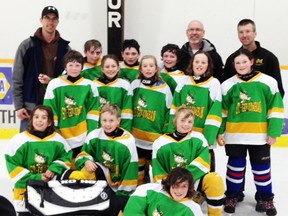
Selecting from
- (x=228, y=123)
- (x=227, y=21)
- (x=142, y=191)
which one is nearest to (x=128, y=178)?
(x=142, y=191)

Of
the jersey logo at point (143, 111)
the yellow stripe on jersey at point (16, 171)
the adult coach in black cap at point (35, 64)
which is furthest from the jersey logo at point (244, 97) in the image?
the yellow stripe on jersey at point (16, 171)

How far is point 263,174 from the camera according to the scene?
300 cm

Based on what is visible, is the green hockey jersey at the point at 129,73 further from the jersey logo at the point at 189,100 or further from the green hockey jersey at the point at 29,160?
the green hockey jersey at the point at 29,160

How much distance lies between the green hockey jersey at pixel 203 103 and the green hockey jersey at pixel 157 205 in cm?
66

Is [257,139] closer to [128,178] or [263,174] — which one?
[263,174]

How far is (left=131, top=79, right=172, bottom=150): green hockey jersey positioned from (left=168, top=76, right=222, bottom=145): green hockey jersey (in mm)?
129

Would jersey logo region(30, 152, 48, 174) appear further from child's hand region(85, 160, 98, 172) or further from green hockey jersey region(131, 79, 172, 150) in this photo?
green hockey jersey region(131, 79, 172, 150)

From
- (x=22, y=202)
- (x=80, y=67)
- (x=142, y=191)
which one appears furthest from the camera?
(x=80, y=67)

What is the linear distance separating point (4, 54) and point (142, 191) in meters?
3.43

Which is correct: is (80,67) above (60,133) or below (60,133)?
above

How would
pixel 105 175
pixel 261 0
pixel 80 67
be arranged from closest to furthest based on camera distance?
1. pixel 105 175
2. pixel 80 67
3. pixel 261 0

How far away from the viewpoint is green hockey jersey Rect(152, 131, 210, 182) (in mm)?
2643

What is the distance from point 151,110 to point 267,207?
997mm

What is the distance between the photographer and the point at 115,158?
278 centimetres
